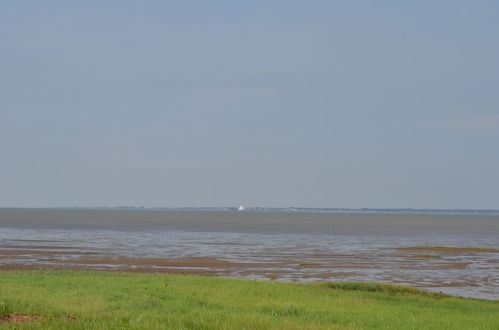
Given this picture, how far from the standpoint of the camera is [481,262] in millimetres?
58719

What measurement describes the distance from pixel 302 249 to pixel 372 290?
39.4 meters

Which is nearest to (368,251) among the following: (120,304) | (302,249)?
(302,249)

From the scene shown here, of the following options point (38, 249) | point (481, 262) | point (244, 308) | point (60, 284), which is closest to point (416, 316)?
point (244, 308)

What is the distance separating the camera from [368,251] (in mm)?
69812

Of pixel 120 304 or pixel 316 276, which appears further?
pixel 316 276

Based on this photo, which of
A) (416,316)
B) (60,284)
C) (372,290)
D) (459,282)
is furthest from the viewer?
(459,282)

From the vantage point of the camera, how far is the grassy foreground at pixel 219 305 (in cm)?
1591

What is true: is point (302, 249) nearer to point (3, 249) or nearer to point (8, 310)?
point (3, 249)

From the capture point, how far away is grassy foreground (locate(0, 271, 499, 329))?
15.9 m

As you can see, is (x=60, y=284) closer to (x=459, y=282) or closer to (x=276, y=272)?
(x=276, y=272)

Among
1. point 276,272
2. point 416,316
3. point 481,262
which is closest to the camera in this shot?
point 416,316

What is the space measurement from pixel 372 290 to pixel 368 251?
38910 millimetres

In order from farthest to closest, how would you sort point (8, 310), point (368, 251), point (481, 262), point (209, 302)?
1. point (368, 251)
2. point (481, 262)
3. point (209, 302)
4. point (8, 310)

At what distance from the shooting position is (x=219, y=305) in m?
22.4
